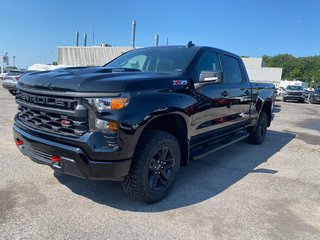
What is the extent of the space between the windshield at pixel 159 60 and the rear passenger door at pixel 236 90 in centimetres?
95

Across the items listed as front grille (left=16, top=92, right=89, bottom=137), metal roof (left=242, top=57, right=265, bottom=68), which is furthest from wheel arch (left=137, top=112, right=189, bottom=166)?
metal roof (left=242, top=57, right=265, bottom=68)

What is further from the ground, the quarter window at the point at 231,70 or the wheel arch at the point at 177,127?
the quarter window at the point at 231,70

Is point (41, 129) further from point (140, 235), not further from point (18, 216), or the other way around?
point (140, 235)

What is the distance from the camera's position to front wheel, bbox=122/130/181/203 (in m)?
3.24

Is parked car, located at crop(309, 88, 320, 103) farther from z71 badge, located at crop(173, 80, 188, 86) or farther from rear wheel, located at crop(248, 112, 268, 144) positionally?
z71 badge, located at crop(173, 80, 188, 86)

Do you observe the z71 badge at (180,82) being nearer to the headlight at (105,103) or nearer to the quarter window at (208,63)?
the quarter window at (208,63)

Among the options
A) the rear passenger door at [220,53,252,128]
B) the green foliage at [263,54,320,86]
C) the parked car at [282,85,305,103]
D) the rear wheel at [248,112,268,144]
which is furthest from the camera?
the green foliage at [263,54,320,86]

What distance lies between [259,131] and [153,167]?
4.28m

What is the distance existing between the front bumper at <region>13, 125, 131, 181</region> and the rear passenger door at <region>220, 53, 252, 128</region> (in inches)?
97.3

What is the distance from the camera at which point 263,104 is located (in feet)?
23.1

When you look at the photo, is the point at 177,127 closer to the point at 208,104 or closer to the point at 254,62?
the point at 208,104

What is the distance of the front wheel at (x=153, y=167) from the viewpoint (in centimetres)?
324

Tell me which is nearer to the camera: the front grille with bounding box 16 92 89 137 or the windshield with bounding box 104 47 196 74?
the front grille with bounding box 16 92 89 137

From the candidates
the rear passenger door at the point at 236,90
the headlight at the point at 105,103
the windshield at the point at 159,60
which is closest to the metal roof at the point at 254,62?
the rear passenger door at the point at 236,90
